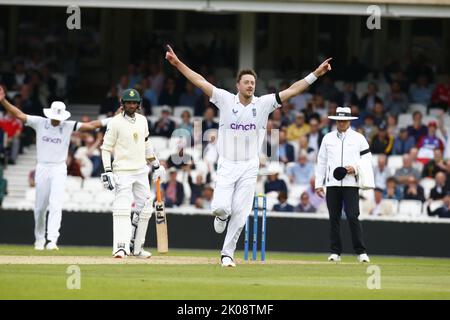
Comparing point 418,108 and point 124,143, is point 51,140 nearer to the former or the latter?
point 124,143

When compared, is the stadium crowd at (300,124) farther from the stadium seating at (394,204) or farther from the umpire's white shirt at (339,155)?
the umpire's white shirt at (339,155)

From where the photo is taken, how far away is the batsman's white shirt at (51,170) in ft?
63.0

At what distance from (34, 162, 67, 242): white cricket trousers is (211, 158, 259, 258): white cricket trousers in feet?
15.8

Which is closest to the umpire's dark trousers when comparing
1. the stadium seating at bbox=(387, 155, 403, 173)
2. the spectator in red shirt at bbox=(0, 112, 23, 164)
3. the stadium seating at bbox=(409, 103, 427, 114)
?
the stadium seating at bbox=(387, 155, 403, 173)

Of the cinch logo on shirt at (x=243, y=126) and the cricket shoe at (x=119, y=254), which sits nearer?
the cinch logo on shirt at (x=243, y=126)

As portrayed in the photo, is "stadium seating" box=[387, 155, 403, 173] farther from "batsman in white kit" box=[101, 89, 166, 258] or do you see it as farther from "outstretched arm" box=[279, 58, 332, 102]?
"outstretched arm" box=[279, 58, 332, 102]

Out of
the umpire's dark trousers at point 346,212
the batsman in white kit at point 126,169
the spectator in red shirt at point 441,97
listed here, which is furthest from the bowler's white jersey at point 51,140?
the spectator in red shirt at point 441,97

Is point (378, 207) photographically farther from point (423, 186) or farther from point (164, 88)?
point (164, 88)

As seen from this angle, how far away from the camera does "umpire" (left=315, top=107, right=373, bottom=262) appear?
17.7 meters

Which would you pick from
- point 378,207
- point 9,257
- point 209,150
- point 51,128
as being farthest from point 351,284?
point 209,150

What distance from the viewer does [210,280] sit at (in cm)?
1340

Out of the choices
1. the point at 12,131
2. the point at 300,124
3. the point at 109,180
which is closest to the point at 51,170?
the point at 109,180

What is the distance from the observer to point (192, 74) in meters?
14.7
